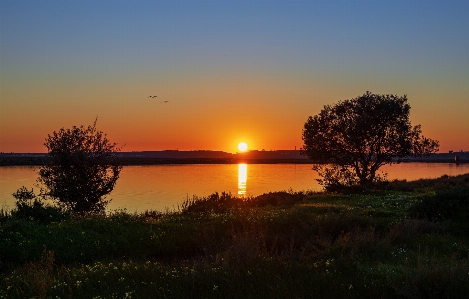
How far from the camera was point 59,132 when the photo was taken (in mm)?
30000

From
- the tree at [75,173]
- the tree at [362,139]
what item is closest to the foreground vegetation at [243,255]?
the tree at [75,173]

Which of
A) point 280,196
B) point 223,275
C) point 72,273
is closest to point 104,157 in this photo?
point 280,196

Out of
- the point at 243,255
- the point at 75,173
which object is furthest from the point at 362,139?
the point at 243,255

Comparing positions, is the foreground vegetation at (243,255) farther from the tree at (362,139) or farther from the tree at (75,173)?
the tree at (362,139)

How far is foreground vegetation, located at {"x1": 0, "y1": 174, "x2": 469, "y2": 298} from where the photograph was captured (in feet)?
30.0

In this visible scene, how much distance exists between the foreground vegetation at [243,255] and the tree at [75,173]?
9.66 metres

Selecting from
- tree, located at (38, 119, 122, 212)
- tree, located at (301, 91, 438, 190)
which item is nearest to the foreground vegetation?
tree, located at (38, 119, 122, 212)

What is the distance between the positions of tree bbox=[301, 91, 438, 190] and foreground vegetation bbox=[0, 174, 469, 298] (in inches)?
685

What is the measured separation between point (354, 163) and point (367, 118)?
4518 millimetres

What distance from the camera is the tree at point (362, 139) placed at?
4181cm

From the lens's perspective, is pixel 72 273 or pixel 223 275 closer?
pixel 223 275

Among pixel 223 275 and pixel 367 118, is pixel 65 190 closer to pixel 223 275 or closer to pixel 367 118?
pixel 223 275

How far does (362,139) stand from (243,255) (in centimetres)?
3344

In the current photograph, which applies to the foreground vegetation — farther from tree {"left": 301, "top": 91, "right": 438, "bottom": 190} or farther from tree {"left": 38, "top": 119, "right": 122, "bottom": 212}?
tree {"left": 301, "top": 91, "right": 438, "bottom": 190}
